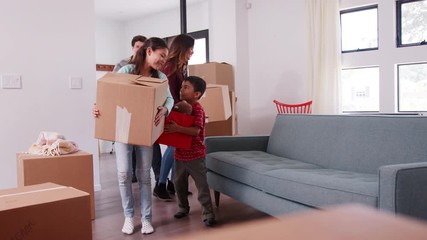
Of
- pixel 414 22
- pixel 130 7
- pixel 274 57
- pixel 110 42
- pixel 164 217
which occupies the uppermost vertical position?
pixel 130 7

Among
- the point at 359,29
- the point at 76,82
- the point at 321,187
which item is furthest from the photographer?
the point at 359,29

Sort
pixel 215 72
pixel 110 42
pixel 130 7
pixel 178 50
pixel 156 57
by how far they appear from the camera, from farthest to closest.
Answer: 1. pixel 110 42
2. pixel 130 7
3. pixel 215 72
4. pixel 178 50
5. pixel 156 57

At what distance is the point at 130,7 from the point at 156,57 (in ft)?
16.4

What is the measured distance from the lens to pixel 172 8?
704 centimetres

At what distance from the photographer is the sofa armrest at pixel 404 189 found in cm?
161

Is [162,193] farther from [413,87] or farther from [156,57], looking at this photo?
[413,87]

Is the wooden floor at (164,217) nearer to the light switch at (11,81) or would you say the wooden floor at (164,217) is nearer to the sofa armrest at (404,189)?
the sofa armrest at (404,189)

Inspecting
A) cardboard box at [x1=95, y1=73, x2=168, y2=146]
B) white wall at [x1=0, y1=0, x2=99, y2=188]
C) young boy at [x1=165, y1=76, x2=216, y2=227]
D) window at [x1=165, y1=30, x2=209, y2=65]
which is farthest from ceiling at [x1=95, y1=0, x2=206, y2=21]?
cardboard box at [x1=95, y1=73, x2=168, y2=146]

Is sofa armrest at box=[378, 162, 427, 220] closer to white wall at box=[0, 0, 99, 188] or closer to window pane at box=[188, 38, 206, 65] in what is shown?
white wall at box=[0, 0, 99, 188]

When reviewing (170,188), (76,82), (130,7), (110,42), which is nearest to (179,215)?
(170,188)

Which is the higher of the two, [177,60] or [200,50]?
[200,50]

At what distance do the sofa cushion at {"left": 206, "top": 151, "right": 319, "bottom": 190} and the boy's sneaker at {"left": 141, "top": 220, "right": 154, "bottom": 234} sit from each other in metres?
0.68

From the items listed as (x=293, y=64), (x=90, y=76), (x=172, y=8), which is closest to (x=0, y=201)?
(x=90, y=76)

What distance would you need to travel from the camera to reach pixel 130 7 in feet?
22.7
